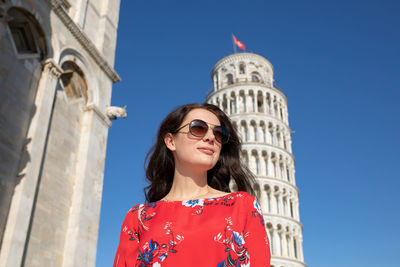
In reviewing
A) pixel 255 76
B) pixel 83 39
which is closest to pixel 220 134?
pixel 83 39

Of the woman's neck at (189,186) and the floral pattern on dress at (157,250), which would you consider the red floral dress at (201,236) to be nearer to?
the floral pattern on dress at (157,250)

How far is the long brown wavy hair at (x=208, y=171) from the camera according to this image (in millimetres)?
2734

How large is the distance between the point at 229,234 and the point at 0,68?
25.0 feet

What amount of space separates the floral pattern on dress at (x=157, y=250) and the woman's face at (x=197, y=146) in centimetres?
52

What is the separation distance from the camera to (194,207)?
2.21m

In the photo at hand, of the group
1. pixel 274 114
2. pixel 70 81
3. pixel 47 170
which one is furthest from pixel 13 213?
pixel 274 114

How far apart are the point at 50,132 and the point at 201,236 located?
26.8 feet

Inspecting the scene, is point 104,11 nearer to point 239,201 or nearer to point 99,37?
point 99,37

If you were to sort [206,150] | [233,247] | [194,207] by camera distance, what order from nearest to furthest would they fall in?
[233,247], [194,207], [206,150]

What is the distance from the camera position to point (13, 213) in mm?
7496

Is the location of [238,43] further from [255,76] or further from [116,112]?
[116,112]

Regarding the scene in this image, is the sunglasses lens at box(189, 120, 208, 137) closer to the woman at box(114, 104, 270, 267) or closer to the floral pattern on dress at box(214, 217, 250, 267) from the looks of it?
the woman at box(114, 104, 270, 267)

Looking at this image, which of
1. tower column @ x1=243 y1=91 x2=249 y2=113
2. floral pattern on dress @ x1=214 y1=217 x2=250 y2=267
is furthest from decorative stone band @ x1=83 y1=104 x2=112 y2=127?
tower column @ x1=243 y1=91 x2=249 y2=113

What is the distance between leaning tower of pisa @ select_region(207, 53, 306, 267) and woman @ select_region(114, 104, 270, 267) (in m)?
33.7
